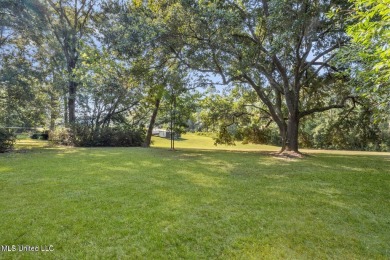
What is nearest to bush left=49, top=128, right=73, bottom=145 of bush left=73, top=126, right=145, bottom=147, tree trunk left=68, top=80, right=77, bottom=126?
bush left=73, top=126, right=145, bottom=147

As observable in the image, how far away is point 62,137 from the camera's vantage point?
14.6m

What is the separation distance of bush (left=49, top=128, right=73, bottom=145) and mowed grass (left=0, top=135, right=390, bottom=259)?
30.2ft

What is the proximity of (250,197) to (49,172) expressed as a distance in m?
4.75

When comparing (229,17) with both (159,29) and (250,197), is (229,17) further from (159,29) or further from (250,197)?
(250,197)

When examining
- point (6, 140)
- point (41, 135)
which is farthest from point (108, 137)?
point (41, 135)

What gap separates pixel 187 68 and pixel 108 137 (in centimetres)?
750

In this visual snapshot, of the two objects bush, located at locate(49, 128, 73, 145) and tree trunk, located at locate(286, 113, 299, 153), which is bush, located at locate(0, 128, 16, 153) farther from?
tree trunk, located at locate(286, 113, 299, 153)

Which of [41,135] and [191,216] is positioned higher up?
[41,135]

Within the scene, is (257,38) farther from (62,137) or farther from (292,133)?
(62,137)

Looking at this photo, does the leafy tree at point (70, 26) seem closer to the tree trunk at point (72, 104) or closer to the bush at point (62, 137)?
the tree trunk at point (72, 104)

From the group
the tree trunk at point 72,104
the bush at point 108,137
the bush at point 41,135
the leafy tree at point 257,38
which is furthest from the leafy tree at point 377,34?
the bush at point 41,135

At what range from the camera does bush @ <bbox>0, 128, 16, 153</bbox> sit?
9.61 m

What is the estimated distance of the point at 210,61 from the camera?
9.55m

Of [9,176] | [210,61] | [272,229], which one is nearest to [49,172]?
[9,176]
